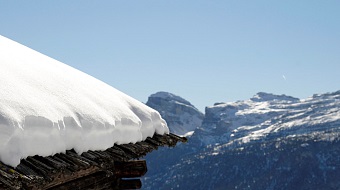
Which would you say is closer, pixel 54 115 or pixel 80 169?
pixel 54 115

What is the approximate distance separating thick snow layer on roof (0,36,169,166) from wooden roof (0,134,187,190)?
0.09m

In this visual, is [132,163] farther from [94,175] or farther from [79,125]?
[79,125]

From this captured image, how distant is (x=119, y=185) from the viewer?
351 inches

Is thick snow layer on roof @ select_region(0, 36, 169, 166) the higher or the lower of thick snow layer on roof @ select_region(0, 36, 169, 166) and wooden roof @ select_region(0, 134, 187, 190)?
the higher

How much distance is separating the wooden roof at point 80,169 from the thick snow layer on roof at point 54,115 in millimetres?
88

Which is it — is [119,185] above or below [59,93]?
below

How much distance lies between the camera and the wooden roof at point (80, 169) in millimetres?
3906

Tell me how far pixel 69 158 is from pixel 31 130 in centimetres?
85

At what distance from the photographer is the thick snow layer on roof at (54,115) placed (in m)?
3.91

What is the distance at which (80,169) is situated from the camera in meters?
5.06

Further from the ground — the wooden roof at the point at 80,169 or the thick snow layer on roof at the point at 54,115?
the thick snow layer on roof at the point at 54,115

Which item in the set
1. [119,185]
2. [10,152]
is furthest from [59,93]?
[119,185]

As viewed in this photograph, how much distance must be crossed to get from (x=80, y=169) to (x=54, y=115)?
743 mm

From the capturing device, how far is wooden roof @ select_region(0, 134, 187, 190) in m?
3.91
